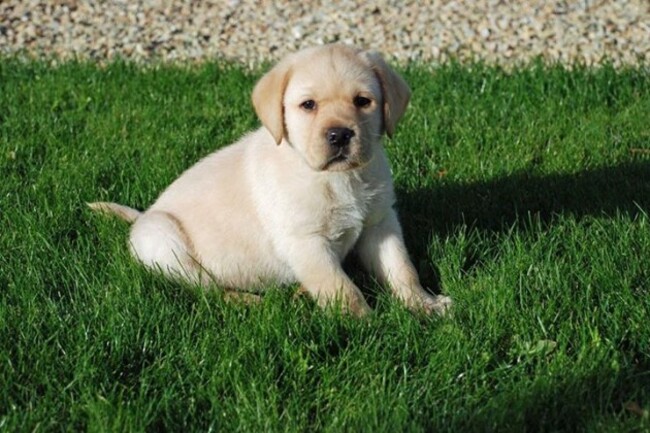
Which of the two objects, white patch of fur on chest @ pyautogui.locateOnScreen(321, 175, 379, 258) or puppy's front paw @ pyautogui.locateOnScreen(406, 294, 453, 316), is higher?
white patch of fur on chest @ pyautogui.locateOnScreen(321, 175, 379, 258)

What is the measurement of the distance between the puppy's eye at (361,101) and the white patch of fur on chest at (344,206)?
31 centimetres

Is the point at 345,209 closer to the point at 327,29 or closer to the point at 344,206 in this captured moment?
the point at 344,206

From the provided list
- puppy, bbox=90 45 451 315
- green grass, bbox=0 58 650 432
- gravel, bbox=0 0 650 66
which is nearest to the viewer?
green grass, bbox=0 58 650 432

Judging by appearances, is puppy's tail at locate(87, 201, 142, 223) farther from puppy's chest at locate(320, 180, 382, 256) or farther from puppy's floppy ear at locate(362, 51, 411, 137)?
puppy's floppy ear at locate(362, 51, 411, 137)

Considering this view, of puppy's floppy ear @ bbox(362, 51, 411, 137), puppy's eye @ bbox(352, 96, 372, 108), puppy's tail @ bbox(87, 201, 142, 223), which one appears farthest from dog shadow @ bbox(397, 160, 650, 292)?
puppy's tail @ bbox(87, 201, 142, 223)

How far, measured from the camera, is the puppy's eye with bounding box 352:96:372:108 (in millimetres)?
3641

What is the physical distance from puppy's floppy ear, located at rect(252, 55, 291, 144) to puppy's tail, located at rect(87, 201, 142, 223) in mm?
1003

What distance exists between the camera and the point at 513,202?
463 centimetres

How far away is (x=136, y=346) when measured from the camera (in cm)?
333

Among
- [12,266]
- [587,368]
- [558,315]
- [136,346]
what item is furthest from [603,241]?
[12,266]

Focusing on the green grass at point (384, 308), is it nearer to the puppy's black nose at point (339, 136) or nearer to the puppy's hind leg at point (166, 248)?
the puppy's hind leg at point (166, 248)

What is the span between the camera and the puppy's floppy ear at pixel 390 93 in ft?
12.1

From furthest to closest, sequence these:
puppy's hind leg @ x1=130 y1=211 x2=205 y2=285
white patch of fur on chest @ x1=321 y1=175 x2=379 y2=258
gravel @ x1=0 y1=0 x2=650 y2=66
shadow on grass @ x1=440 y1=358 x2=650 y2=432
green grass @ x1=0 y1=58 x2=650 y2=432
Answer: gravel @ x1=0 y1=0 x2=650 y2=66 → puppy's hind leg @ x1=130 y1=211 x2=205 y2=285 → white patch of fur on chest @ x1=321 y1=175 x2=379 y2=258 → green grass @ x1=0 y1=58 x2=650 y2=432 → shadow on grass @ x1=440 y1=358 x2=650 y2=432

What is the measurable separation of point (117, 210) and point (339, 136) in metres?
1.36
